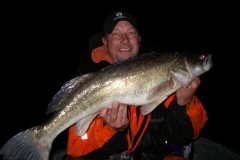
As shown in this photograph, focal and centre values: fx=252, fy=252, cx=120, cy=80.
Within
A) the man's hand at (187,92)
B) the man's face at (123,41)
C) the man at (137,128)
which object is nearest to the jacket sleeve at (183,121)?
the man at (137,128)

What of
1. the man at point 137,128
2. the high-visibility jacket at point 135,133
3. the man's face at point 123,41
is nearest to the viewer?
the man at point 137,128

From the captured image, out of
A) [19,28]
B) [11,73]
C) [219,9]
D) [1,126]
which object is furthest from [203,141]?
[219,9]

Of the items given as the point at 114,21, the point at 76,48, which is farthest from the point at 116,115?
the point at 76,48

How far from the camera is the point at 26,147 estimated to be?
2.71 meters

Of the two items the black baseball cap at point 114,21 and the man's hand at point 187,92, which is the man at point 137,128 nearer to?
the man's hand at point 187,92

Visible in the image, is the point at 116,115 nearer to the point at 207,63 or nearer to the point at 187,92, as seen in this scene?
the point at 187,92

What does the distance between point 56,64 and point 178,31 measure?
14424mm

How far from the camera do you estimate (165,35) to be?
2475 cm

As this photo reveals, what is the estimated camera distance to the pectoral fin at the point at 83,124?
2678 mm

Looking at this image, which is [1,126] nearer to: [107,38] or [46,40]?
[107,38]

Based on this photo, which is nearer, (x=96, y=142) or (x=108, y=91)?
(x=108, y=91)

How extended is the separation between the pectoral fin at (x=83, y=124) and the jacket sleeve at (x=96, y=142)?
0.30 m

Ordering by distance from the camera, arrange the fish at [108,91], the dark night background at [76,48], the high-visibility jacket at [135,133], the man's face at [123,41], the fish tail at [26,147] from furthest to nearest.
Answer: the dark night background at [76,48]
the man's face at [123,41]
the high-visibility jacket at [135,133]
the fish tail at [26,147]
the fish at [108,91]

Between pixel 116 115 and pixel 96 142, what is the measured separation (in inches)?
20.3
